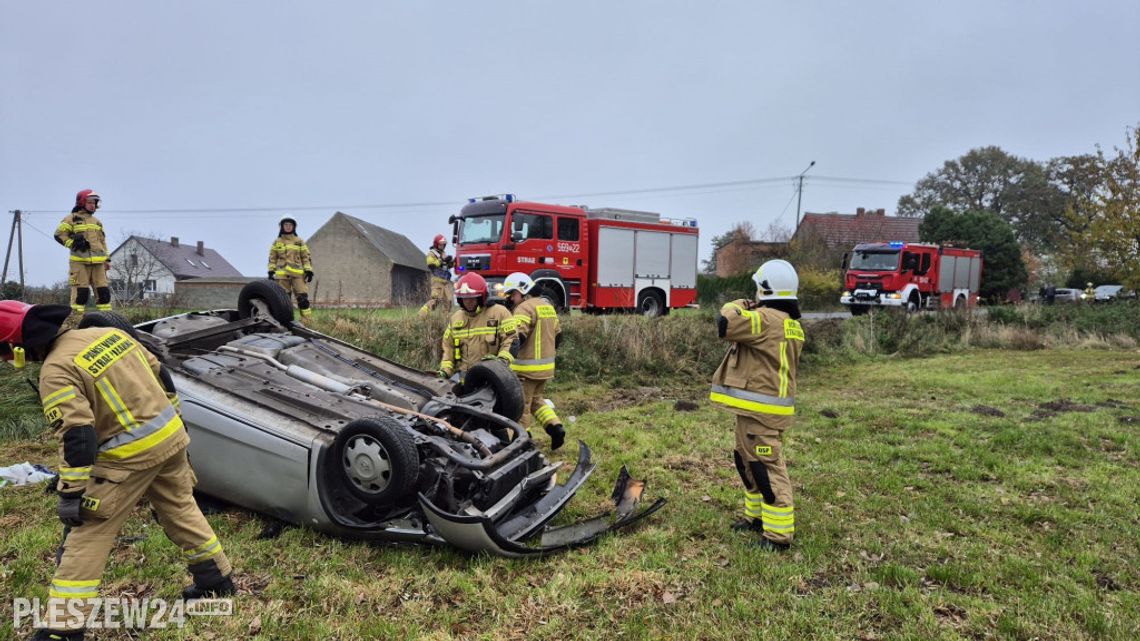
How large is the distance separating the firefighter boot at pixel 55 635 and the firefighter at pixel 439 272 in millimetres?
8324

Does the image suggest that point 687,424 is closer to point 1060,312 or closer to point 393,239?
point 1060,312

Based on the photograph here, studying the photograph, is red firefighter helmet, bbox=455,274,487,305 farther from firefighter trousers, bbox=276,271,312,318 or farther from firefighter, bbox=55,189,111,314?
firefighter, bbox=55,189,111,314

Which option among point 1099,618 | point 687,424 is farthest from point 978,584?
point 687,424

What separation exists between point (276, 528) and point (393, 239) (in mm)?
35815

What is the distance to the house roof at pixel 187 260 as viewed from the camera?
3366 cm

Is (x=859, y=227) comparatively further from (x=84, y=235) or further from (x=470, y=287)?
(x=84, y=235)

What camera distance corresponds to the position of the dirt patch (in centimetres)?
765

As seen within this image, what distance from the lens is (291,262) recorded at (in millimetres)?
9258

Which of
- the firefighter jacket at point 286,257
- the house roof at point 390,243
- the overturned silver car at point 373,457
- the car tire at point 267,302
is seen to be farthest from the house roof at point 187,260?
the overturned silver car at point 373,457

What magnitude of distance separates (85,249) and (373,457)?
6.63 metres

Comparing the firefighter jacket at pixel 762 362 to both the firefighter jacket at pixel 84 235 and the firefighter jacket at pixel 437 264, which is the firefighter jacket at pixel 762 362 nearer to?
the firefighter jacket at pixel 84 235

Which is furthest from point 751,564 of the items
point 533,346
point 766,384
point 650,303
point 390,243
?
point 390,243

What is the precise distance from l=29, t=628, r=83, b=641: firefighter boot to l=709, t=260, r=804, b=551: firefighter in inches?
135

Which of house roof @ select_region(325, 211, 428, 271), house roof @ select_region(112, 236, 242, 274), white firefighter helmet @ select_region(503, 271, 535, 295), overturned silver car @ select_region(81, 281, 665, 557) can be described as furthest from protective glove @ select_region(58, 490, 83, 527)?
house roof @ select_region(112, 236, 242, 274)
